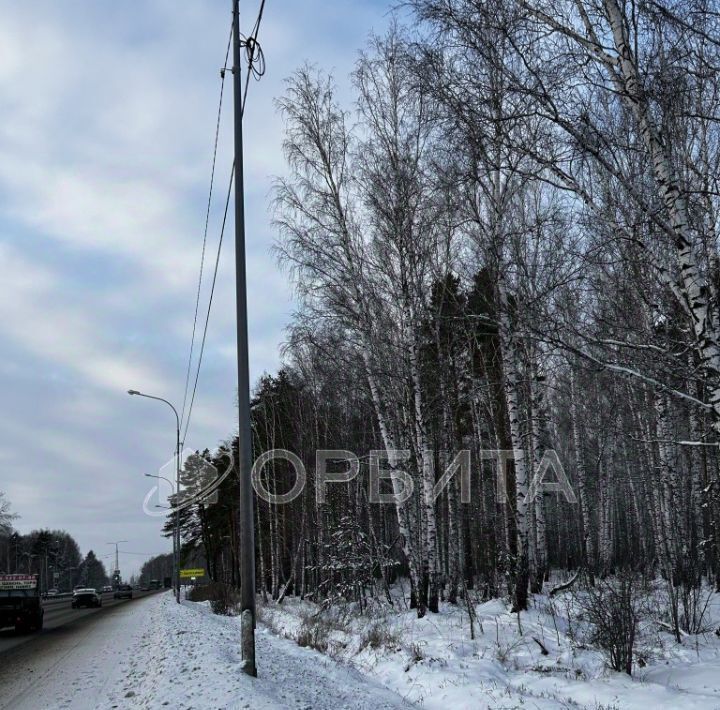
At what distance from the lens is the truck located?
20703mm

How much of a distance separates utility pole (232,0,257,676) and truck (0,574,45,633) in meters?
15.7

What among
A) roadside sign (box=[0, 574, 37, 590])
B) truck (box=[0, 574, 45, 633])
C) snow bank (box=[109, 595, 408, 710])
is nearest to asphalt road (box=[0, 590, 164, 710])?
snow bank (box=[109, 595, 408, 710])

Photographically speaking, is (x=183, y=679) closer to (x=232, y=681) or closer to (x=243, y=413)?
(x=232, y=681)

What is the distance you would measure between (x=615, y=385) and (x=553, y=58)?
13320 mm

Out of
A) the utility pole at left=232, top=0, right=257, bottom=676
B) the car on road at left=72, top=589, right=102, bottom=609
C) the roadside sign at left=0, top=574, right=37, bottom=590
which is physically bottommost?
the car on road at left=72, top=589, right=102, bottom=609

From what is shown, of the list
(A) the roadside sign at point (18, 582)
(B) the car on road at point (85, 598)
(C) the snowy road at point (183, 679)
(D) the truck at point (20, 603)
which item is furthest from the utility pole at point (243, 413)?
(B) the car on road at point (85, 598)

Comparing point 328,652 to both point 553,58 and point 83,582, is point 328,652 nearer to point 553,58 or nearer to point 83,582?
point 553,58

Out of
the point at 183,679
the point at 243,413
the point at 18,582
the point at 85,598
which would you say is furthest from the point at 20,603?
the point at 85,598

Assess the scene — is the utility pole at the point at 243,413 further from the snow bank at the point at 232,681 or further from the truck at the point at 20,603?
the truck at the point at 20,603

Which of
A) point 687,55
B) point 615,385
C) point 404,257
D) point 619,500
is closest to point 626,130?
point 687,55

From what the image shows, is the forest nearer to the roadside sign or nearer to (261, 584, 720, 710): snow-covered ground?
(261, 584, 720, 710): snow-covered ground

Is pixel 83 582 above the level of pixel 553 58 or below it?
below

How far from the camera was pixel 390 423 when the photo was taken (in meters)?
16.5

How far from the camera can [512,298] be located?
29.9 ft
